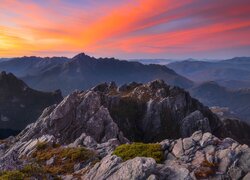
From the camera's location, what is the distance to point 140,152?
1296 inches

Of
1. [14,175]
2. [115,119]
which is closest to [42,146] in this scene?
[14,175]

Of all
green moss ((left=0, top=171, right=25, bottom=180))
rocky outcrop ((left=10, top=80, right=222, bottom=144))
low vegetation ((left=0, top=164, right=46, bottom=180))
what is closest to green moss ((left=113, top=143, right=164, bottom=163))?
low vegetation ((left=0, top=164, right=46, bottom=180))

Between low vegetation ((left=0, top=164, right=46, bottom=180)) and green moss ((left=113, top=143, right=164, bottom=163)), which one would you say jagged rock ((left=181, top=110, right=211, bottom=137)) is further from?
low vegetation ((left=0, top=164, right=46, bottom=180))

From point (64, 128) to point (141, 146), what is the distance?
8801 cm

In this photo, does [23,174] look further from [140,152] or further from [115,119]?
[115,119]

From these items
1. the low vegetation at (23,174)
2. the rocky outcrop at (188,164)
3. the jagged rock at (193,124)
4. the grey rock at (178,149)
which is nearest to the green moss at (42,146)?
the low vegetation at (23,174)

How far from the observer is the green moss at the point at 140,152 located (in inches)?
1270

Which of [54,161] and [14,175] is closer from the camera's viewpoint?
[14,175]

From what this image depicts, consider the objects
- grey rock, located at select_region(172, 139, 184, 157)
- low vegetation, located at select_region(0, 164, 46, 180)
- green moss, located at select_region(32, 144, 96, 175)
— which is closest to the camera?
low vegetation, located at select_region(0, 164, 46, 180)

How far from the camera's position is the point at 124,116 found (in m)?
174

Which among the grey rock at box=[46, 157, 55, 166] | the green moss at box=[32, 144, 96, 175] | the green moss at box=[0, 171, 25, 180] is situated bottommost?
the grey rock at box=[46, 157, 55, 166]

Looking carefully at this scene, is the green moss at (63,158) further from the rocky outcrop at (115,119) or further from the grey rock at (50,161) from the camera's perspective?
the rocky outcrop at (115,119)

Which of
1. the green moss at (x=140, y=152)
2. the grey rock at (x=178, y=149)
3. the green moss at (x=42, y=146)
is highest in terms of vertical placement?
the green moss at (x=140, y=152)

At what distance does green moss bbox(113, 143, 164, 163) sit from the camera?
3225 centimetres
